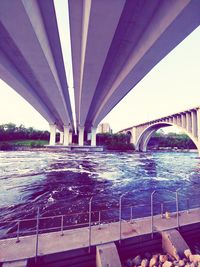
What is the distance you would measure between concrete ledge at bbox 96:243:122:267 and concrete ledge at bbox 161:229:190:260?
5.53 ft

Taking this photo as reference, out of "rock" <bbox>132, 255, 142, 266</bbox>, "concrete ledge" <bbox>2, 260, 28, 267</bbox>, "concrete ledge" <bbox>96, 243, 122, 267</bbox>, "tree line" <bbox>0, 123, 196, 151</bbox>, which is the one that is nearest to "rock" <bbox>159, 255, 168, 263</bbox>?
"rock" <bbox>132, 255, 142, 266</bbox>

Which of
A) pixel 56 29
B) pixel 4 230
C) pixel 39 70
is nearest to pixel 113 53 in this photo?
pixel 56 29

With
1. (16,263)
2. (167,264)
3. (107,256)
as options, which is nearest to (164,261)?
(167,264)

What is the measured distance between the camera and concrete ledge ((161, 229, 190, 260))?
464 centimetres

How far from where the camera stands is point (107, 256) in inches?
167

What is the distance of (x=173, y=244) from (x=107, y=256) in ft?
6.63

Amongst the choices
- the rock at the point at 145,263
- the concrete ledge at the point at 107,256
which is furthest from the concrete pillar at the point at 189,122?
the concrete ledge at the point at 107,256

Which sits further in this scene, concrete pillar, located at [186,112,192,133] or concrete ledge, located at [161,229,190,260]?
concrete pillar, located at [186,112,192,133]

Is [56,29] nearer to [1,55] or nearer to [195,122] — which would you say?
[1,55]

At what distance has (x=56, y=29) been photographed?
24.7 ft

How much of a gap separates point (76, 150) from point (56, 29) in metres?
53.3

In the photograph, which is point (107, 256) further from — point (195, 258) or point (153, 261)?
point (195, 258)

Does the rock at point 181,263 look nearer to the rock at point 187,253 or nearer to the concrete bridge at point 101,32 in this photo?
the rock at point 187,253

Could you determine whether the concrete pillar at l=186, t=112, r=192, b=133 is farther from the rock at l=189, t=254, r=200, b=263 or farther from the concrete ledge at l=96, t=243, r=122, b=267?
the concrete ledge at l=96, t=243, r=122, b=267
